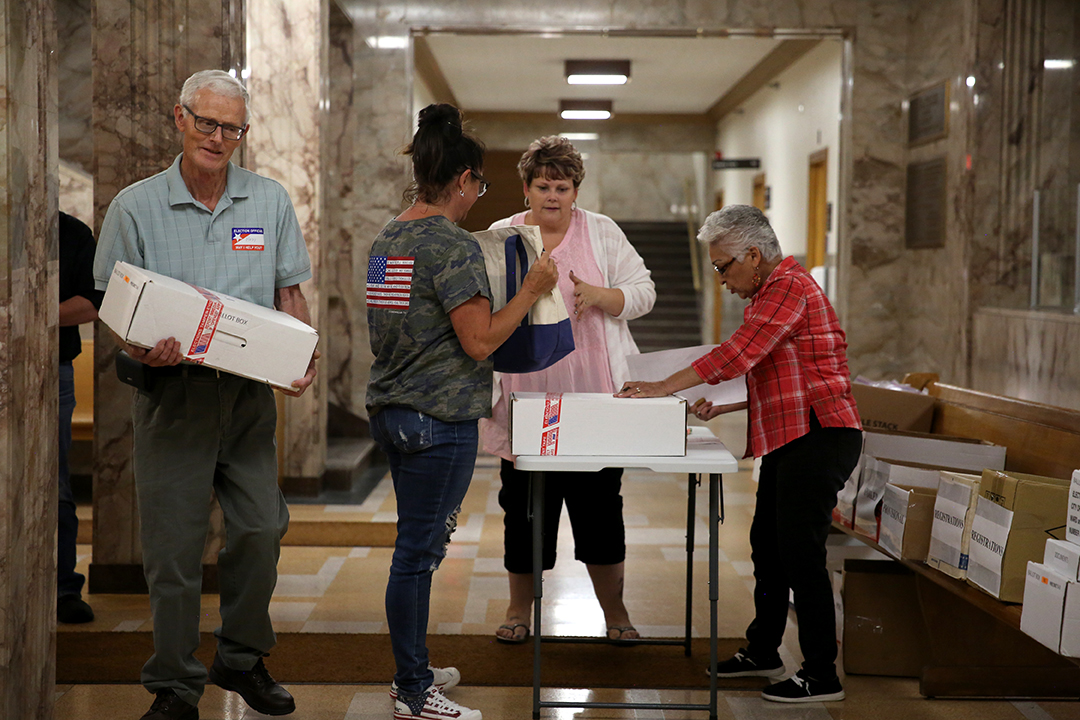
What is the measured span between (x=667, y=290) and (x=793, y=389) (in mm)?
14157

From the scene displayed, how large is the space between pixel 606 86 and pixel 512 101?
174cm

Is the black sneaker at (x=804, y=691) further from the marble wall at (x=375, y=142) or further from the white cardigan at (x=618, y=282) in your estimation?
the marble wall at (x=375, y=142)

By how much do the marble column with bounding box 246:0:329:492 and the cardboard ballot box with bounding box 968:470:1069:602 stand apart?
157 inches

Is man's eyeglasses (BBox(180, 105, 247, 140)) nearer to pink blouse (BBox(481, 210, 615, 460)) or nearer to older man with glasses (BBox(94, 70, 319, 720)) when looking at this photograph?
older man with glasses (BBox(94, 70, 319, 720))

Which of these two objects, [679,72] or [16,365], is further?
[679,72]

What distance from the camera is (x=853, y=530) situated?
3422 millimetres

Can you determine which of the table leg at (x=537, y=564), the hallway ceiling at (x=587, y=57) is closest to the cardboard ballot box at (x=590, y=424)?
the table leg at (x=537, y=564)

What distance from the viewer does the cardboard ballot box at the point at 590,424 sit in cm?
270

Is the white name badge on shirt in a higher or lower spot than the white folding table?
higher

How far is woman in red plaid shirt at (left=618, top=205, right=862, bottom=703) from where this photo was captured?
2.81m

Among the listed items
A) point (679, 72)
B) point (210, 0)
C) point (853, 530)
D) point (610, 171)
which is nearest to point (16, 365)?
point (210, 0)

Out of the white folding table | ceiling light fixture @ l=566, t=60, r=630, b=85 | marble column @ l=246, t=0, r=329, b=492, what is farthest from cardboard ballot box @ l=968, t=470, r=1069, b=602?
ceiling light fixture @ l=566, t=60, r=630, b=85

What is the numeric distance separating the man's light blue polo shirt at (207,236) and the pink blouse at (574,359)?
871mm

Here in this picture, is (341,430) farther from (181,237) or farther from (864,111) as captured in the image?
(181,237)
